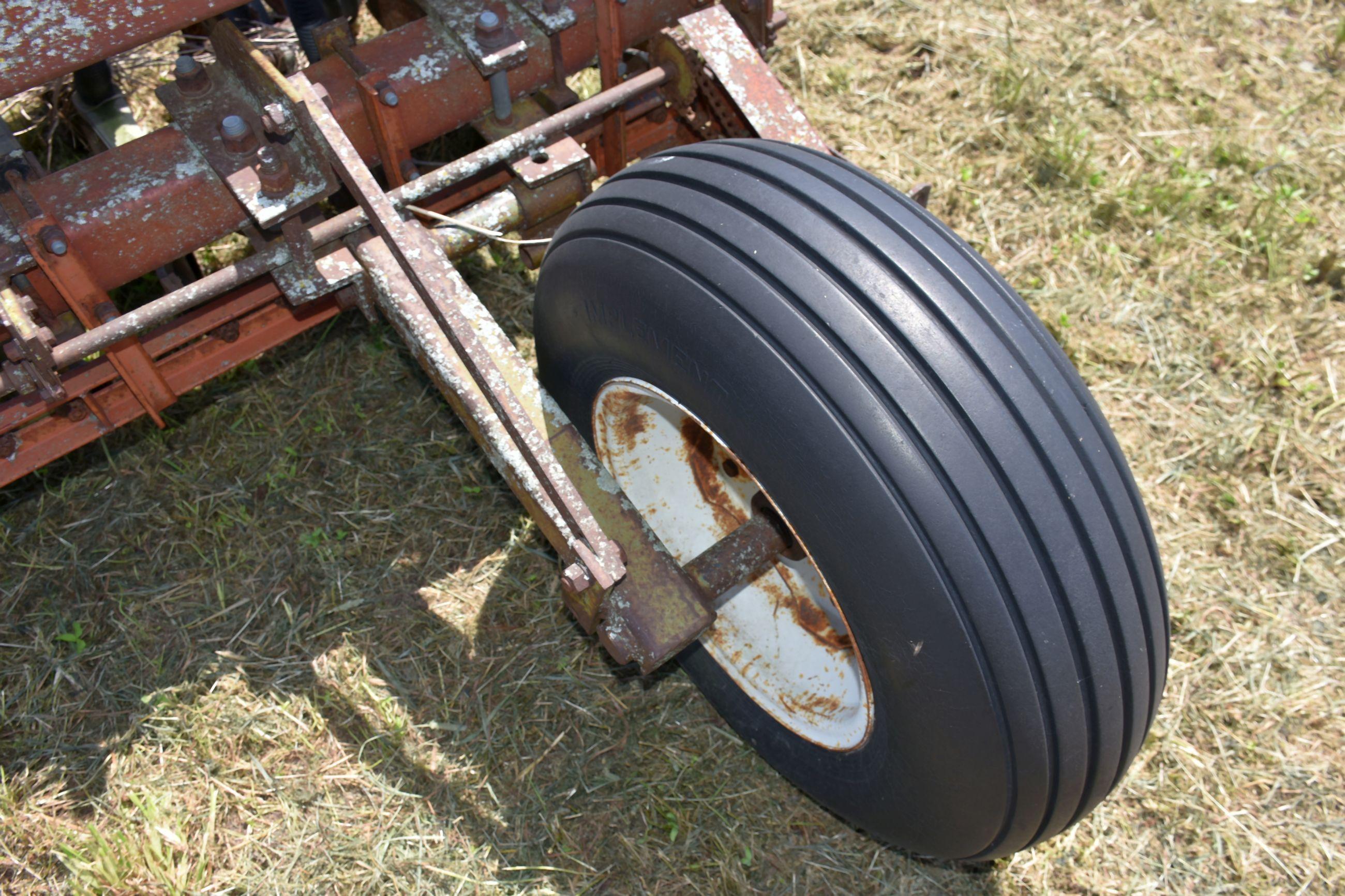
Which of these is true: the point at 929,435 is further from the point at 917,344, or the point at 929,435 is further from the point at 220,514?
the point at 220,514

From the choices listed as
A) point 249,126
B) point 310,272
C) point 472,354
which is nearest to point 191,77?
point 249,126

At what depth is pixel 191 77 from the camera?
2.44 metres

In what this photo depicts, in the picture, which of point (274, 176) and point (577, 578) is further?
point (274, 176)

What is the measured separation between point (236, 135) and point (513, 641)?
1409 millimetres

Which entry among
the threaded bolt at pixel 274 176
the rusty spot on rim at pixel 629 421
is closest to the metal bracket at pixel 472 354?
the threaded bolt at pixel 274 176

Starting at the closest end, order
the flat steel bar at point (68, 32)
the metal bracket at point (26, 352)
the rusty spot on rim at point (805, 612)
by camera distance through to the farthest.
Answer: the flat steel bar at point (68, 32) → the metal bracket at point (26, 352) → the rusty spot on rim at point (805, 612)

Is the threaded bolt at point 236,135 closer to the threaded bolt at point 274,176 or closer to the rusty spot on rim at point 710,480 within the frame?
the threaded bolt at point 274,176

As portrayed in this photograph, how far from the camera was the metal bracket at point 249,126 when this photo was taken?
2264 mm

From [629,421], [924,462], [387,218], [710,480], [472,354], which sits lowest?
[710,480]

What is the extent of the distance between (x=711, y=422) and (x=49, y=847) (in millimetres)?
1881

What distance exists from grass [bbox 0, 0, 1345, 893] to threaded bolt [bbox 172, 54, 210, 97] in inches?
37.3

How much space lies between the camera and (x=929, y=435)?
1720 millimetres

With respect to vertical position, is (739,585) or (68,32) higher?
(68,32)

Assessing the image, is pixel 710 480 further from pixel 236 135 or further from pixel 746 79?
pixel 236 135
